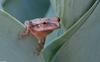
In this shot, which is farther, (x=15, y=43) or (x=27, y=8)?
(x=27, y=8)

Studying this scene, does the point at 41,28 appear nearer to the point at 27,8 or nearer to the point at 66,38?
the point at 66,38

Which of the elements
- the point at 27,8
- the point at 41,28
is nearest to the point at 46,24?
the point at 41,28

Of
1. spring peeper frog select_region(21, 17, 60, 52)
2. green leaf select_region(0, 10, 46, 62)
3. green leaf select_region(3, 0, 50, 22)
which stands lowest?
green leaf select_region(3, 0, 50, 22)

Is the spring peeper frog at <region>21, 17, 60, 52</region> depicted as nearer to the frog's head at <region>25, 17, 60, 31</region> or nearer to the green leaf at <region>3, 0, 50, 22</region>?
the frog's head at <region>25, 17, 60, 31</region>

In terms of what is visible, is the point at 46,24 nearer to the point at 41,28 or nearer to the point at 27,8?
the point at 41,28

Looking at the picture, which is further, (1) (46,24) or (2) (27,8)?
(2) (27,8)

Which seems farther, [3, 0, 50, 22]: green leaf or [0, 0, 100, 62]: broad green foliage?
[3, 0, 50, 22]: green leaf

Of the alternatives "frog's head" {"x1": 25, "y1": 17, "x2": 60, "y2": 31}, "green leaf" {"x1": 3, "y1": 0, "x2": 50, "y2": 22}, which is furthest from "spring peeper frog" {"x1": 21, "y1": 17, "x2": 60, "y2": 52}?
"green leaf" {"x1": 3, "y1": 0, "x2": 50, "y2": 22}

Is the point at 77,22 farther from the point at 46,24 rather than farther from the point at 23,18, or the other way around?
the point at 23,18
